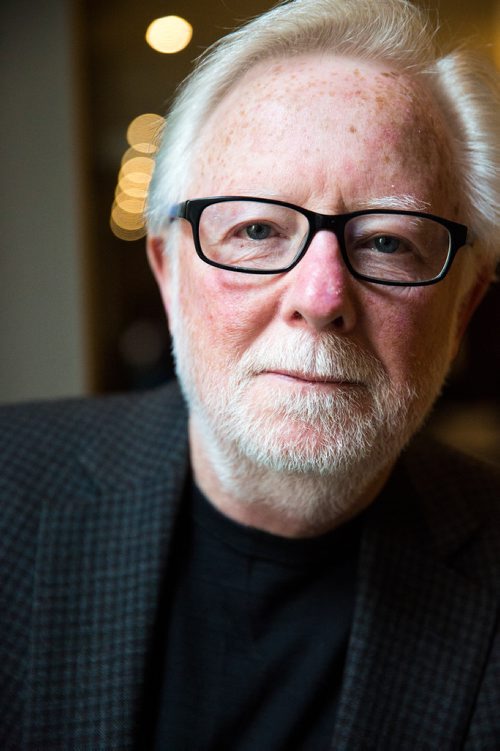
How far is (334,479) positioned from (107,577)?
0.38 metres

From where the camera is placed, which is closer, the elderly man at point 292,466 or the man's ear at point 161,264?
the elderly man at point 292,466

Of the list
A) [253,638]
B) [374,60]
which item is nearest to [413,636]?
[253,638]

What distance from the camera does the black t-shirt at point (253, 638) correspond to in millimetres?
1087

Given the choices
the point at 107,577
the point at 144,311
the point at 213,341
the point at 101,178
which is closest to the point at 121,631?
the point at 107,577

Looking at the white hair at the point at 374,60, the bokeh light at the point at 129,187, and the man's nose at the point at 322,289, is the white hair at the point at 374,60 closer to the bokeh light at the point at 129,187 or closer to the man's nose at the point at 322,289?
the man's nose at the point at 322,289

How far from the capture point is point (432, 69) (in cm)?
115

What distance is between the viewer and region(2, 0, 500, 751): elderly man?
979 mm

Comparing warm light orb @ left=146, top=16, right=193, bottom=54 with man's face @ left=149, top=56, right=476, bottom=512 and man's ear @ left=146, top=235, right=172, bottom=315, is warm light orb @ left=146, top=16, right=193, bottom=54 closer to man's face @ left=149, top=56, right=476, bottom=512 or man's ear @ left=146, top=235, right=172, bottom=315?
man's ear @ left=146, top=235, right=172, bottom=315

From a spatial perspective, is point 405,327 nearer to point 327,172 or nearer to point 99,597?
point 327,172

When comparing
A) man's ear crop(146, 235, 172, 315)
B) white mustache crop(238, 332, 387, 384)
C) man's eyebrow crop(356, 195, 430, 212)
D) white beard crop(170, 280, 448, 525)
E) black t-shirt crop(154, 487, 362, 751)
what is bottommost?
black t-shirt crop(154, 487, 362, 751)

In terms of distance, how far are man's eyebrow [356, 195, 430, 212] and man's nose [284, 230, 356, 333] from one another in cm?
7

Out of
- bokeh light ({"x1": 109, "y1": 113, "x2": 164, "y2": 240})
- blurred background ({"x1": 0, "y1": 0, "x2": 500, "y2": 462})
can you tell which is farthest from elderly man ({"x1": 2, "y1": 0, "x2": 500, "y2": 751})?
blurred background ({"x1": 0, "y1": 0, "x2": 500, "y2": 462})

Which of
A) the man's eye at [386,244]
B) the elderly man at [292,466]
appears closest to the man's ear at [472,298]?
the elderly man at [292,466]

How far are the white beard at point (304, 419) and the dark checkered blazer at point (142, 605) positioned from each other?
5.3 inches
